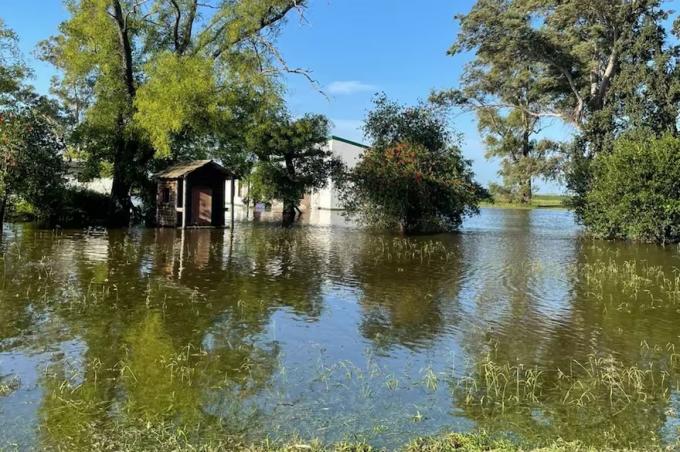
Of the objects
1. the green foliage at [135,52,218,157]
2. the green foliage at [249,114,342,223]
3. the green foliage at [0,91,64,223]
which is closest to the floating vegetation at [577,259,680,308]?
the green foliage at [135,52,218,157]

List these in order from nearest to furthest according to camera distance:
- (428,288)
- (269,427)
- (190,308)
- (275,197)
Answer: (269,427) < (190,308) < (428,288) < (275,197)

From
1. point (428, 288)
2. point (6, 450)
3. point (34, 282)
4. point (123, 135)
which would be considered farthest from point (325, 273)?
point (123, 135)

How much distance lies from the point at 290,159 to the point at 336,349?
26.7m

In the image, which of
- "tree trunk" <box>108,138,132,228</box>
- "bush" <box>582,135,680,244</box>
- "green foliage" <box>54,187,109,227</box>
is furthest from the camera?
"tree trunk" <box>108,138,132,228</box>

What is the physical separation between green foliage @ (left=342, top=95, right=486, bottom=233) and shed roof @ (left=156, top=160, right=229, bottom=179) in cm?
673

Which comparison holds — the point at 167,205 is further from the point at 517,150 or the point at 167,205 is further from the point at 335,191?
the point at 517,150

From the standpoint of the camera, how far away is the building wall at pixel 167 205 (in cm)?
2550

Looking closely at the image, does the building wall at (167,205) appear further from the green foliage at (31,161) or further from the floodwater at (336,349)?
the floodwater at (336,349)

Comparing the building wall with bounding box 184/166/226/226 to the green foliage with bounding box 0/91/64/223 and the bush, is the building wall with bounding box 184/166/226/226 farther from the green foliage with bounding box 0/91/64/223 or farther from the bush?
the bush

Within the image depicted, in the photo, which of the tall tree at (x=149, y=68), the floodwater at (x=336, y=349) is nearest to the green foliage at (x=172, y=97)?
the tall tree at (x=149, y=68)

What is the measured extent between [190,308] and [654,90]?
23719mm

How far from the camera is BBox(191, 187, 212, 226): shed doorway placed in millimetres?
26266

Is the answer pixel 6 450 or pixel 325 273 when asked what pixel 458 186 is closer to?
pixel 325 273

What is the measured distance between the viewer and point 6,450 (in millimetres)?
4289
